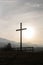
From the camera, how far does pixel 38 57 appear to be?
4676 mm

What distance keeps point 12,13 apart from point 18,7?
0.21m


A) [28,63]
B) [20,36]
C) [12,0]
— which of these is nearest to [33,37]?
[20,36]

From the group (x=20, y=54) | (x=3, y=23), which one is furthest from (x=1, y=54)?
(x=3, y=23)

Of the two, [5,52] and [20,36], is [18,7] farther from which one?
[5,52]

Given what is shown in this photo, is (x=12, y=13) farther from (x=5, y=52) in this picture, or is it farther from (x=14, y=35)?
(x=5, y=52)

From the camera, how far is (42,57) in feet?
15.4

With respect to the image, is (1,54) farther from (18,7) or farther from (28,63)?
(18,7)

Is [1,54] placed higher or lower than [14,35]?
lower

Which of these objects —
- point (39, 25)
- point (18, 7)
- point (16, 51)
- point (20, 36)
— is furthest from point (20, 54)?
point (18, 7)

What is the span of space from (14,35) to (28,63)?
2.43ft

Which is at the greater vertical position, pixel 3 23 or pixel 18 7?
pixel 18 7

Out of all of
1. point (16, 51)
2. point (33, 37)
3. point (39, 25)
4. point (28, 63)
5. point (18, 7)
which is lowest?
point (28, 63)

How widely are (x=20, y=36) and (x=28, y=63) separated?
669 millimetres

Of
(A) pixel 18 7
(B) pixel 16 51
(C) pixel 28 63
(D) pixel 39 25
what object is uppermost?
(A) pixel 18 7
